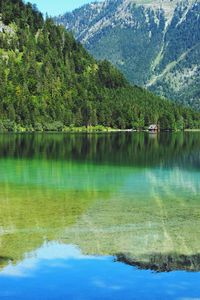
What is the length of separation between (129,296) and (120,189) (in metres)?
28.1

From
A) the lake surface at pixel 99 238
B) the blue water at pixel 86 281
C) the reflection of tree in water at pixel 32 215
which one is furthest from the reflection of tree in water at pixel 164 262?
the reflection of tree in water at pixel 32 215

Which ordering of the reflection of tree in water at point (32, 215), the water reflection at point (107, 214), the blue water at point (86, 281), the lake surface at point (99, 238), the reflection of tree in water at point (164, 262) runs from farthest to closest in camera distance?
the reflection of tree in water at point (32, 215) < the water reflection at point (107, 214) < the reflection of tree in water at point (164, 262) < the lake surface at point (99, 238) < the blue water at point (86, 281)

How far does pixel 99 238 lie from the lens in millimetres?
28109

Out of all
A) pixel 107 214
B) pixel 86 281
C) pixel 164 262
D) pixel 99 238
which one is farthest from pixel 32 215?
pixel 86 281

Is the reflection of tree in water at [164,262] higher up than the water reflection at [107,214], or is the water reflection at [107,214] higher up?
the water reflection at [107,214]

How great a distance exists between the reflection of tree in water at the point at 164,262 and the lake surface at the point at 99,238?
0.14ft

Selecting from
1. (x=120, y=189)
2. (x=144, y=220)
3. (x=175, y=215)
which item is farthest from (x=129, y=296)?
(x=120, y=189)

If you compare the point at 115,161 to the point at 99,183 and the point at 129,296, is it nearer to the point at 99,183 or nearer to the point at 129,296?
the point at 99,183

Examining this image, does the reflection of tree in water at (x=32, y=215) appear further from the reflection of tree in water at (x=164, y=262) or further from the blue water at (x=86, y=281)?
the reflection of tree in water at (x=164, y=262)

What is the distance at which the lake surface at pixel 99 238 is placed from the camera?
20922 mm

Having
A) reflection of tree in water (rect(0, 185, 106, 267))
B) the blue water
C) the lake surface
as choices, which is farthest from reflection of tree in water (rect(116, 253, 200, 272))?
reflection of tree in water (rect(0, 185, 106, 267))

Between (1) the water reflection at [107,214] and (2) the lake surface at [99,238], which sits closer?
(2) the lake surface at [99,238]

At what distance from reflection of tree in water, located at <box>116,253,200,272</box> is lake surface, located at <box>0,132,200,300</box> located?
0.14 ft

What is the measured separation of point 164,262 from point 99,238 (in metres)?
4.98
